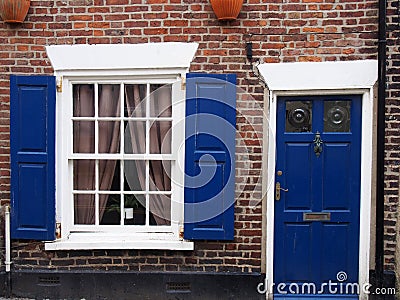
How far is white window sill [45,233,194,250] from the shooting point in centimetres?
512

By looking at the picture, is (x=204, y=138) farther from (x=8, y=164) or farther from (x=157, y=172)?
(x=8, y=164)

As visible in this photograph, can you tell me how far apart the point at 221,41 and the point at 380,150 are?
206cm

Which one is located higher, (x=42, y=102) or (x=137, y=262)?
(x=42, y=102)

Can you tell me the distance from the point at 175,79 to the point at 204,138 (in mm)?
Result: 728

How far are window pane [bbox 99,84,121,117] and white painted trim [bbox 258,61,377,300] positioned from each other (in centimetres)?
162

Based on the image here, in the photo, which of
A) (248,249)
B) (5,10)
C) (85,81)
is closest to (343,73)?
(248,249)

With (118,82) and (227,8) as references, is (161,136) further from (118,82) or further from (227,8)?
(227,8)

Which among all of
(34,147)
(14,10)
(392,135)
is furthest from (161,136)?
(392,135)

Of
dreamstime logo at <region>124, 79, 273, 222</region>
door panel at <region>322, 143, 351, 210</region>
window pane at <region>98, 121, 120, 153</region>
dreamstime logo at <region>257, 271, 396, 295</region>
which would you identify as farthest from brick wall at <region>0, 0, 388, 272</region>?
window pane at <region>98, 121, 120, 153</region>

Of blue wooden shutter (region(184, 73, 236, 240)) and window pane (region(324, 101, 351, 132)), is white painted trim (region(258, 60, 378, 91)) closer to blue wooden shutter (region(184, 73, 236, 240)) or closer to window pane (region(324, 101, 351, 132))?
window pane (region(324, 101, 351, 132))

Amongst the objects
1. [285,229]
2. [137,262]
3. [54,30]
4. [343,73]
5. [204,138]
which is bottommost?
[137,262]

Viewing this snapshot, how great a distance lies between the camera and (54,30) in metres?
5.12

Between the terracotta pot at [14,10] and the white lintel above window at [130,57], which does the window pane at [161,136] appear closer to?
the white lintel above window at [130,57]

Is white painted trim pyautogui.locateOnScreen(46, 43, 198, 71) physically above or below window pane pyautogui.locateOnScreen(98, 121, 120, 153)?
above
